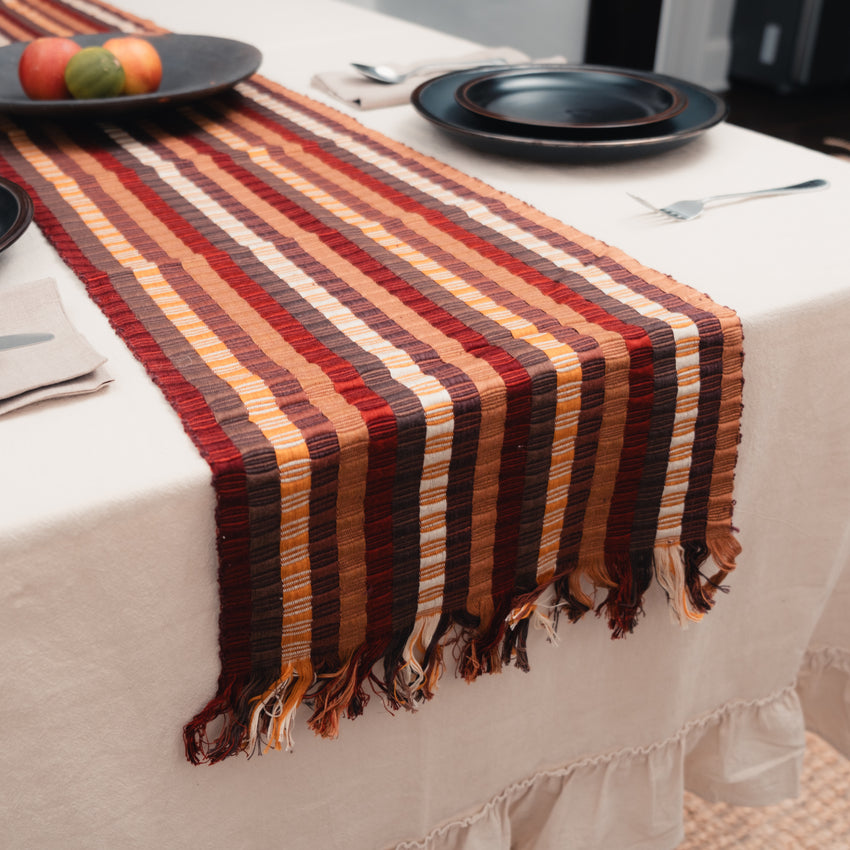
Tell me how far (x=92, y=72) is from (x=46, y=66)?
5 cm

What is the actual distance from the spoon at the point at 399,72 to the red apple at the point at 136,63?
0.24 m

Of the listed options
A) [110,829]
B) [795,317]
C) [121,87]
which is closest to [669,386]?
[795,317]

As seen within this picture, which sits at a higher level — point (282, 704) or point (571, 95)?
point (571, 95)

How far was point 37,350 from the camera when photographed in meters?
0.56

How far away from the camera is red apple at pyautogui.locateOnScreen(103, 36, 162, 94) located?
986mm

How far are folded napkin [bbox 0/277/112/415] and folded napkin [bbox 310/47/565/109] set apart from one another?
0.57 meters

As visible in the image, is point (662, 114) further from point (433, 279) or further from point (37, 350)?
point (37, 350)

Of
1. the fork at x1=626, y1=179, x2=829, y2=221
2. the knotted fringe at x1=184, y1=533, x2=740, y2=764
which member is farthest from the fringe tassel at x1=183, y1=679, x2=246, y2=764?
the fork at x1=626, y1=179, x2=829, y2=221

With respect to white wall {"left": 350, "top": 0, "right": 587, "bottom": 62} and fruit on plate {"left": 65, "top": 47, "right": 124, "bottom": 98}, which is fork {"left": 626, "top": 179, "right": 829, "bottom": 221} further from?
white wall {"left": 350, "top": 0, "right": 587, "bottom": 62}

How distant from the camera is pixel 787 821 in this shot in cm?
113

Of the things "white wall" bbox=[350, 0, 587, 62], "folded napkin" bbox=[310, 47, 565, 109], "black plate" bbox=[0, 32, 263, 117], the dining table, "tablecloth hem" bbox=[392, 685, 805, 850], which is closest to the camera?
the dining table

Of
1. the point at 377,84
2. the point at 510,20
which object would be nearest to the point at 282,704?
the point at 377,84

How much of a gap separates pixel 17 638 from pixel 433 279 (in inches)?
14.5

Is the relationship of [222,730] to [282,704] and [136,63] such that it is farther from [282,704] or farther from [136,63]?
[136,63]
